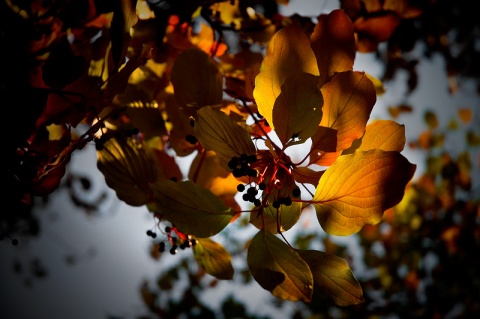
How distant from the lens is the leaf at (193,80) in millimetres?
475

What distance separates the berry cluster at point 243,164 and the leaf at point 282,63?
2.5 inches

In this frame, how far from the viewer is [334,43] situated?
429 millimetres

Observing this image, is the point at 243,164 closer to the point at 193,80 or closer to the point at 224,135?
the point at 224,135

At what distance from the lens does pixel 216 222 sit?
41cm

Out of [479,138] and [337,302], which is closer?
[337,302]

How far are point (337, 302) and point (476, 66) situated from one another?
2675mm

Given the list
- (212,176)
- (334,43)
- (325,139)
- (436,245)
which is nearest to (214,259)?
(212,176)

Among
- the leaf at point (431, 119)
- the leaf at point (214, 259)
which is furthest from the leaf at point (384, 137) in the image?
the leaf at point (431, 119)

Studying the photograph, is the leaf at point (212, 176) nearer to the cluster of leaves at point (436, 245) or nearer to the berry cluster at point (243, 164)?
the berry cluster at point (243, 164)

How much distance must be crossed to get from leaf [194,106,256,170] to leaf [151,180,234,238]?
0.17 feet

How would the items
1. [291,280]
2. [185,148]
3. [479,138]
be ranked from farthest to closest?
[479,138], [185,148], [291,280]

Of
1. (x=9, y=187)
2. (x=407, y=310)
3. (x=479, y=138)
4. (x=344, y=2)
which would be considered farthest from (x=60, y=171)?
(x=479, y=138)

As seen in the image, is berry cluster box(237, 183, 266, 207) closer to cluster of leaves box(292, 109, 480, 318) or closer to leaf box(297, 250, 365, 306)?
leaf box(297, 250, 365, 306)

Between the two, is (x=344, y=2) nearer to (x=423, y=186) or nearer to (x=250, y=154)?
(x=250, y=154)
